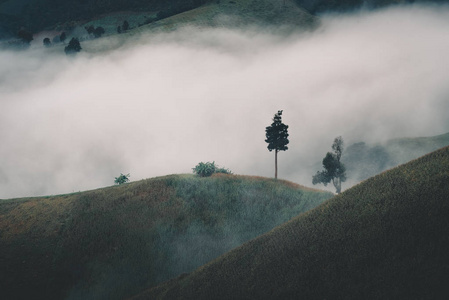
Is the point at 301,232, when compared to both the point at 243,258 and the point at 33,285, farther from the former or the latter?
the point at 33,285

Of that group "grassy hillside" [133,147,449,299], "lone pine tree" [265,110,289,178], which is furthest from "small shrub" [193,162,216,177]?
"grassy hillside" [133,147,449,299]

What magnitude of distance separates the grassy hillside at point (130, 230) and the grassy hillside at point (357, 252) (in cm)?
671

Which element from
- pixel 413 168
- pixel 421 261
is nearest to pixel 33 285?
pixel 421 261

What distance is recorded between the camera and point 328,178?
80.2 meters

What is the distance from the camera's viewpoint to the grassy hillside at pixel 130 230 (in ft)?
107

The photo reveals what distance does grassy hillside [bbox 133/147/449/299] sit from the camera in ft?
56.2

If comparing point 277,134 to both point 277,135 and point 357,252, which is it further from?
point 357,252

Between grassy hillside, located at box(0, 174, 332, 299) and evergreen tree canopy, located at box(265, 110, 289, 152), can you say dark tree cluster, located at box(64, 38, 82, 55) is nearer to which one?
grassy hillside, located at box(0, 174, 332, 299)

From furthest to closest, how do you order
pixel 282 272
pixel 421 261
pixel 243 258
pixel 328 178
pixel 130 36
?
pixel 130 36
pixel 328 178
pixel 243 258
pixel 282 272
pixel 421 261

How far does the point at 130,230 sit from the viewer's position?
129 feet

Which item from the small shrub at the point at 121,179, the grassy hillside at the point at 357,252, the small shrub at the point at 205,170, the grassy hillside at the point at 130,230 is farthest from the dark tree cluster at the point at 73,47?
the grassy hillside at the point at 357,252

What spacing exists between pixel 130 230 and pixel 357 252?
96.8 feet

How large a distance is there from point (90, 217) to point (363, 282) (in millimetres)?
37423

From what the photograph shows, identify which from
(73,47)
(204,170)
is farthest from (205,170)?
(73,47)
